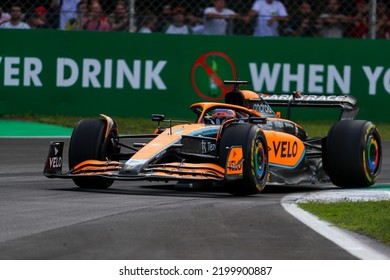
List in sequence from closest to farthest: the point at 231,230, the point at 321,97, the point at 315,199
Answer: the point at 231,230 → the point at 315,199 → the point at 321,97

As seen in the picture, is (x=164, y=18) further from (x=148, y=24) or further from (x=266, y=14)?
(x=266, y=14)

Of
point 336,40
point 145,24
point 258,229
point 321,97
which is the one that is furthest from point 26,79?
point 258,229

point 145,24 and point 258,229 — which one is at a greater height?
point 145,24

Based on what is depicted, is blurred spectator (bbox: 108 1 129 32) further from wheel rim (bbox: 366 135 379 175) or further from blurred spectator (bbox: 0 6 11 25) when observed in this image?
wheel rim (bbox: 366 135 379 175)

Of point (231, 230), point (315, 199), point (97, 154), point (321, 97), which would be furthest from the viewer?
point (321, 97)

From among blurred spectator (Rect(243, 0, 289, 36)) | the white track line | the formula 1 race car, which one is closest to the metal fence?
blurred spectator (Rect(243, 0, 289, 36))

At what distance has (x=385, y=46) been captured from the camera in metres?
19.1

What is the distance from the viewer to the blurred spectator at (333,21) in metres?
19.0

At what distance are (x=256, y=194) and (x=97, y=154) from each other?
162 cm

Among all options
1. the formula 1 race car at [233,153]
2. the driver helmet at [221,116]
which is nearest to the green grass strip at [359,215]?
the formula 1 race car at [233,153]

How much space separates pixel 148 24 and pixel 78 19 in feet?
3.87

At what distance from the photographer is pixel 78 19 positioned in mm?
18641

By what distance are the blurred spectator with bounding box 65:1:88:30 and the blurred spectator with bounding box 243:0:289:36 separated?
2698mm

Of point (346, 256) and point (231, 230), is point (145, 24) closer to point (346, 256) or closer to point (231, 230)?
point (231, 230)
